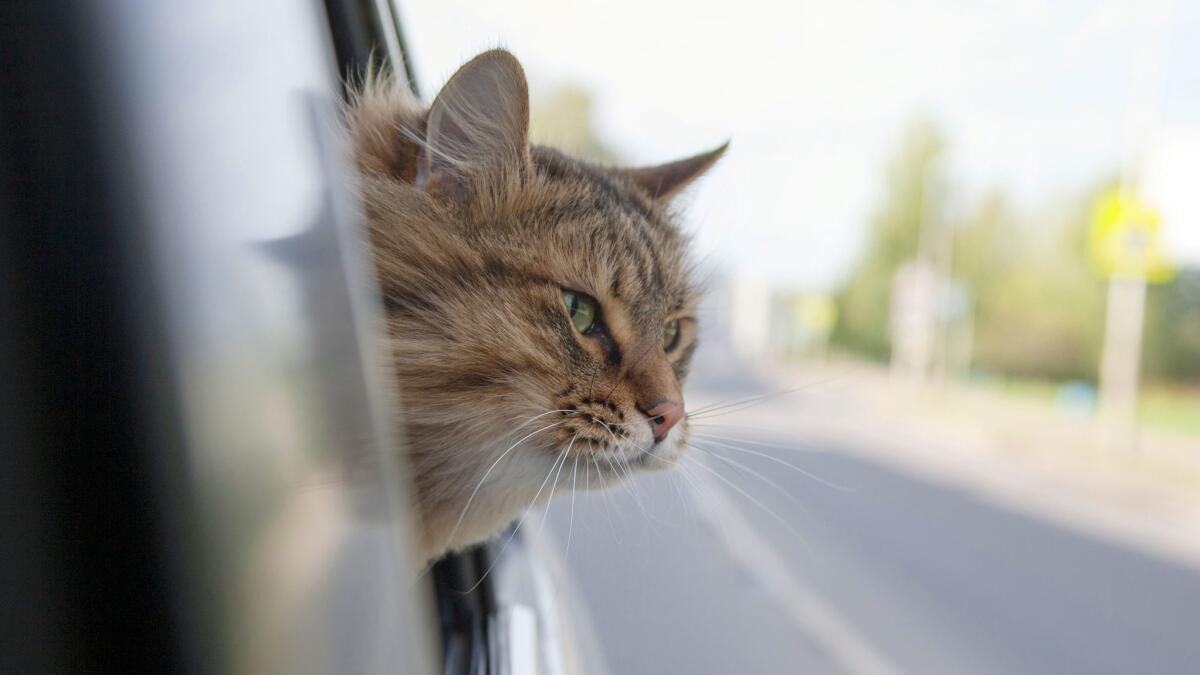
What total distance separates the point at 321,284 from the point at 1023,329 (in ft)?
84.0

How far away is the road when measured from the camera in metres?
1.52

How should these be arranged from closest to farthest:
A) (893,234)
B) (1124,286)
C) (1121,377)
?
(1121,377) < (1124,286) < (893,234)

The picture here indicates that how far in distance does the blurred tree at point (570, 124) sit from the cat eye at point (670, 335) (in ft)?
1.47

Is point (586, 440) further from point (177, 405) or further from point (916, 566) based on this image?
point (916, 566)

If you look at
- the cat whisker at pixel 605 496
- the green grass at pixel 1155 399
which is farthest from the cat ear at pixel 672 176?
the green grass at pixel 1155 399

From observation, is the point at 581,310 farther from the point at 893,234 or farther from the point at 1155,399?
the point at 893,234

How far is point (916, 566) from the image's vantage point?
5.67m

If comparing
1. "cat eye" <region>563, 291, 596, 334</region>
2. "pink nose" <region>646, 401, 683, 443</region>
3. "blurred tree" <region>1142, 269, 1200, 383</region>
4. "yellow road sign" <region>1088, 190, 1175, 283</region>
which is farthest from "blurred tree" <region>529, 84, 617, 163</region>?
"blurred tree" <region>1142, 269, 1200, 383</region>

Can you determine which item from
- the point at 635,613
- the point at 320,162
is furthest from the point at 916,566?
the point at 320,162

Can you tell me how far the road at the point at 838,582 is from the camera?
1522mm

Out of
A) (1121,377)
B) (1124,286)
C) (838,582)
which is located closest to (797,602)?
(838,582)

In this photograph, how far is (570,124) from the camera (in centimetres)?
195

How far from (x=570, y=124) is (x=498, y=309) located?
39.0 inches

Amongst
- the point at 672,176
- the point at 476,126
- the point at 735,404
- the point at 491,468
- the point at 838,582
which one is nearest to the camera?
the point at 491,468
